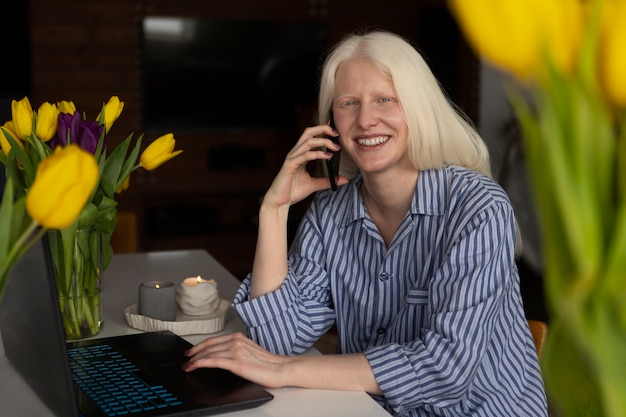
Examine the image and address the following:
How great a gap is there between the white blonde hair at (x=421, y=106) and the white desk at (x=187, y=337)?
0.53 m

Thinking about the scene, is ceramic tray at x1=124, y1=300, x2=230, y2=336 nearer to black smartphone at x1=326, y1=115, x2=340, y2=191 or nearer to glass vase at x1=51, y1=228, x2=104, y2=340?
glass vase at x1=51, y1=228, x2=104, y2=340

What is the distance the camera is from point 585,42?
0.31 m

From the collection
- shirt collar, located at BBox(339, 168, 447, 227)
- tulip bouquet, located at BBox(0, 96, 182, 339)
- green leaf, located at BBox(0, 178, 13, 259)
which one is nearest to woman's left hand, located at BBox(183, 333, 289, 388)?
tulip bouquet, located at BBox(0, 96, 182, 339)

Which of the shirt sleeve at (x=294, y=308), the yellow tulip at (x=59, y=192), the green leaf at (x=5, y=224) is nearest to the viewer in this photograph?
the yellow tulip at (x=59, y=192)

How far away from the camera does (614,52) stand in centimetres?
30

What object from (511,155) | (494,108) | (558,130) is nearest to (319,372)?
(558,130)

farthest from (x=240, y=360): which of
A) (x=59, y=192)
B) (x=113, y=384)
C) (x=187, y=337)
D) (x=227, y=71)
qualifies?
(x=227, y=71)

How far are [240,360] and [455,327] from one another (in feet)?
1.22

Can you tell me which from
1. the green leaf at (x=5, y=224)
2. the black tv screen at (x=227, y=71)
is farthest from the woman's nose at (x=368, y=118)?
the black tv screen at (x=227, y=71)

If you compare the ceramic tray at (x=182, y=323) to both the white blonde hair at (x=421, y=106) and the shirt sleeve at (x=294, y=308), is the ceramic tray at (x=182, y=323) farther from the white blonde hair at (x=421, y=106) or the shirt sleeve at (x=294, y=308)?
the white blonde hair at (x=421, y=106)

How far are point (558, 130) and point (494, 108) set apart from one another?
19.2ft

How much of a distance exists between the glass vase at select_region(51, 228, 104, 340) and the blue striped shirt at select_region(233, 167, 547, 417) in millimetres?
278

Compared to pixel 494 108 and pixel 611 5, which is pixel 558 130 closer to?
pixel 611 5

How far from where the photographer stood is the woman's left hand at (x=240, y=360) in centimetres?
137
